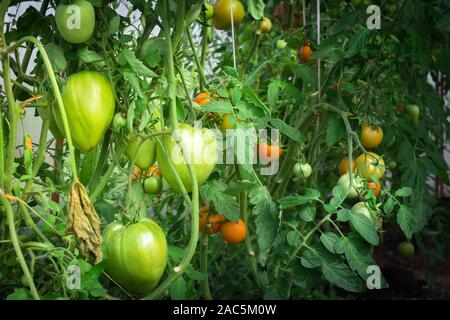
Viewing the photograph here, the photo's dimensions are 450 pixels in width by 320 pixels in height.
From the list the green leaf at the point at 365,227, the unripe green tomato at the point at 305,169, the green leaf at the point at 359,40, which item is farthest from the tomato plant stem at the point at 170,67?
the unripe green tomato at the point at 305,169

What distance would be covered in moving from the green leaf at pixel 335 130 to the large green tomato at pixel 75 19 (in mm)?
562

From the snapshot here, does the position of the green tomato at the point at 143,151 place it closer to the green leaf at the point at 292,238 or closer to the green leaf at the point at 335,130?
the green leaf at the point at 292,238

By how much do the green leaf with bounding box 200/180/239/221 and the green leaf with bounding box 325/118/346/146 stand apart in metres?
0.27

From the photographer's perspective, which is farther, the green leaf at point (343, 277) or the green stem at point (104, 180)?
the green leaf at point (343, 277)

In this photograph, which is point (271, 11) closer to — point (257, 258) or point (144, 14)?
point (257, 258)

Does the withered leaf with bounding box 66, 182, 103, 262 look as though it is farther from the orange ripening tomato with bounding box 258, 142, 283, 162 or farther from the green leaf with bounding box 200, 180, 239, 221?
the orange ripening tomato with bounding box 258, 142, 283, 162

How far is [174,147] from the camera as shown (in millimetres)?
783

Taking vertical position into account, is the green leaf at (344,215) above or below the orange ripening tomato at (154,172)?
below

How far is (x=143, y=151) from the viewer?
2.74 ft

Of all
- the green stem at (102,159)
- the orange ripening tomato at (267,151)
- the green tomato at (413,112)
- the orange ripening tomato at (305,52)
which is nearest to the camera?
the green stem at (102,159)

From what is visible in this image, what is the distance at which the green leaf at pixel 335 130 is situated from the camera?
1179 mm

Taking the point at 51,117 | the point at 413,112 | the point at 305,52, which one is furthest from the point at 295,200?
the point at 413,112
